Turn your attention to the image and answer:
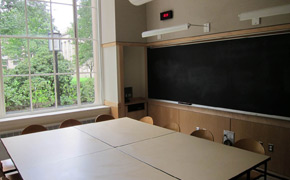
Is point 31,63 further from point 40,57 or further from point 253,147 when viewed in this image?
point 253,147

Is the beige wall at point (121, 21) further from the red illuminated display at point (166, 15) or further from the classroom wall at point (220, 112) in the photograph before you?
the red illuminated display at point (166, 15)

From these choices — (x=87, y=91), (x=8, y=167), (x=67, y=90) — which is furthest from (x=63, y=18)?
(x=8, y=167)

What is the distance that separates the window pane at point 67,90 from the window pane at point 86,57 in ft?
1.18

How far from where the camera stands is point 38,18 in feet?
16.8

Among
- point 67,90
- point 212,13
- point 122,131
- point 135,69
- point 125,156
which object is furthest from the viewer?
point 135,69

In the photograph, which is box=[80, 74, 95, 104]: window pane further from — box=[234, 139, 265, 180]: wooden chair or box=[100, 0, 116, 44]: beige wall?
box=[234, 139, 265, 180]: wooden chair

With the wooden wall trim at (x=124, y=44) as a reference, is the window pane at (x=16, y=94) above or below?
below

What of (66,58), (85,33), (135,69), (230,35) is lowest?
(135,69)

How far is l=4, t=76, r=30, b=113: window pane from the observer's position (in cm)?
484

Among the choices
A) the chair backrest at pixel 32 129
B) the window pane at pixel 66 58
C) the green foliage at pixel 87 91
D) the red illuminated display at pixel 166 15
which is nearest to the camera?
the chair backrest at pixel 32 129

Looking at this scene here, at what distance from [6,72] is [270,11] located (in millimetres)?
4770

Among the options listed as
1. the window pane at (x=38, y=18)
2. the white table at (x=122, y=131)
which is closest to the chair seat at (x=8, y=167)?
the white table at (x=122, y=131)

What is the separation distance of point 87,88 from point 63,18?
1.71 metres

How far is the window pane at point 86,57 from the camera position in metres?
5.74
